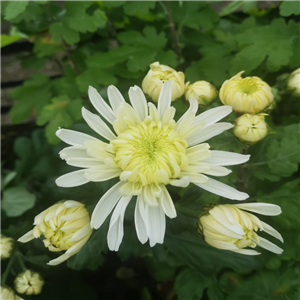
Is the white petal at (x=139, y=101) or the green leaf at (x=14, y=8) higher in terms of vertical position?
the green leaf at (x=14, y=8)

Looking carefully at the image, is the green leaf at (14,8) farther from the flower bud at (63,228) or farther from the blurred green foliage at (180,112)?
the flower bud at (63,228)

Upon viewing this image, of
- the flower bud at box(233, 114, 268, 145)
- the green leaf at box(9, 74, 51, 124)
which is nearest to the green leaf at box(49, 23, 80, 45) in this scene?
the green leaf at box(9, 74, 51, 124)

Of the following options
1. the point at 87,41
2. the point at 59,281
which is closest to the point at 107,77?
the point at 87,41

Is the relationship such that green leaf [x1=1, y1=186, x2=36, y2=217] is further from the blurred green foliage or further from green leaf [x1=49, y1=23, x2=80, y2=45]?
green leaf [x1=49, y1=23, x2=80, y2=45]

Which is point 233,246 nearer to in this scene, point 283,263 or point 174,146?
point 174,146

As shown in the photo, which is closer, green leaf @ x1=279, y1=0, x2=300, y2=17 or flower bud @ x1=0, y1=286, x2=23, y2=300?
flower bud @ x1=0, y1=286, x2=23, y2=300

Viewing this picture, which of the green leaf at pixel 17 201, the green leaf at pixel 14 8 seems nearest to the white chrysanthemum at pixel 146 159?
the green leaf at pixel 14 8

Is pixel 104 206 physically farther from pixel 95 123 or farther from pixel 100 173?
pixel 95 123

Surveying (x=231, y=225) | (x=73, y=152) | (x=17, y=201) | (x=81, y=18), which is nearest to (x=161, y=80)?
(x=73, y=152)
